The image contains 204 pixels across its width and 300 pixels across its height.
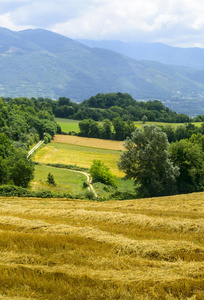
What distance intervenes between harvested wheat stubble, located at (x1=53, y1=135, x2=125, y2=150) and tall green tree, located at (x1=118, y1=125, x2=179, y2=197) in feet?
159

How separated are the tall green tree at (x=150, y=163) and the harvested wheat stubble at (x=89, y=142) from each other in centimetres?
4859

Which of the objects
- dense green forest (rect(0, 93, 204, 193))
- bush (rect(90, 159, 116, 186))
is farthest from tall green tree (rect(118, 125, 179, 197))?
bush (rect(90, 159, 116, 186))

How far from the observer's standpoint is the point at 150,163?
154 feet

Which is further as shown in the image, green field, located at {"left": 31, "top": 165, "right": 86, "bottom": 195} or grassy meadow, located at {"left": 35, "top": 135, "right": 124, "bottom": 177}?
grassy meadow, located at {"left": 35, "top": 135, "right": 124, "bottom": 177}

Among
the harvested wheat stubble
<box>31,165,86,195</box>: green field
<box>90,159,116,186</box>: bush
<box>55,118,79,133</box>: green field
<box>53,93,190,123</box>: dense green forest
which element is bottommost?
<box>31,165,86,195</box>: green field

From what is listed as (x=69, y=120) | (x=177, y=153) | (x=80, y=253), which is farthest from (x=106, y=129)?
(x=80, y=253)

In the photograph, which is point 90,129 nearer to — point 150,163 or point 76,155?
point 76,155

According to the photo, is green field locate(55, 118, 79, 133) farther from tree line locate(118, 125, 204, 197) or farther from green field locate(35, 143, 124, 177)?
tree line locate(118, 125, 204, 197)

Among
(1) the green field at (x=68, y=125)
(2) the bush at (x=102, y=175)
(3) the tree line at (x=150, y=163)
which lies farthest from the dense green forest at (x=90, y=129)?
(2) the bush at (x=102, y=175)

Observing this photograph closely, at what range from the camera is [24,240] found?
1234 cm

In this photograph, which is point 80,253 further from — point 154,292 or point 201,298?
point 201,298

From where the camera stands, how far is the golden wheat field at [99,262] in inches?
333

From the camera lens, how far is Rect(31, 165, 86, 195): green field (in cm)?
4741

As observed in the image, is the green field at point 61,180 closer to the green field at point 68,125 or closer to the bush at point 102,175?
the bush at point 102,175
